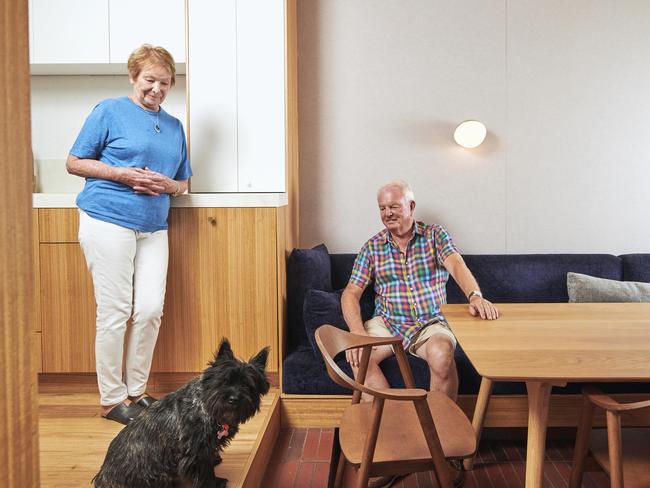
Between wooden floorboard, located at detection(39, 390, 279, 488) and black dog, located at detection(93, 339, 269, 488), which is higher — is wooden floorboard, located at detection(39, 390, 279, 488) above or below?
below

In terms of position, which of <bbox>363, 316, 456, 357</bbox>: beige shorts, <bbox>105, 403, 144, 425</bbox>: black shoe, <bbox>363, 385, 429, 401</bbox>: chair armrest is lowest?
<bbox>105, 403, 144, 425</bbox>: black shoe

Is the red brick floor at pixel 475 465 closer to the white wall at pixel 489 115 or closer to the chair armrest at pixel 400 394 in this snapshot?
the chair armrest at pixel 400 394

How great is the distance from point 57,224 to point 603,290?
286cm

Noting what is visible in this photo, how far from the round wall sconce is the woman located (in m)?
1.77

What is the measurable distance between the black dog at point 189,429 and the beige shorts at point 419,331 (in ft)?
3.65

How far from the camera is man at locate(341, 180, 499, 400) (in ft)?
9.37

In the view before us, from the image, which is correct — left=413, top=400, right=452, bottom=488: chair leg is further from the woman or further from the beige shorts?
the woman

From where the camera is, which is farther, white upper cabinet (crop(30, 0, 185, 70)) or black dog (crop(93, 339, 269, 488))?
white upper cabinet (crop(30, 0, 185, 70))

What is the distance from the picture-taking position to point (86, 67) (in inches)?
140

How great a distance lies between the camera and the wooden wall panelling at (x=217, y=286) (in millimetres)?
2979

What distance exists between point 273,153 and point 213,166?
1.10 ft

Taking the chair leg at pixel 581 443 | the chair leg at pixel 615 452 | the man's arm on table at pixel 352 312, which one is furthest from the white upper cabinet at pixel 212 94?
the chair leg at pixel 615 452

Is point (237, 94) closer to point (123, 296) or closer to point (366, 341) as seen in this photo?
point (123, 296)

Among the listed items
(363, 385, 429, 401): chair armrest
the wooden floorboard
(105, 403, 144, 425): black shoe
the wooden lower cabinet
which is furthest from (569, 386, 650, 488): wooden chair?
(105, 403, 144, 425): black shoe
